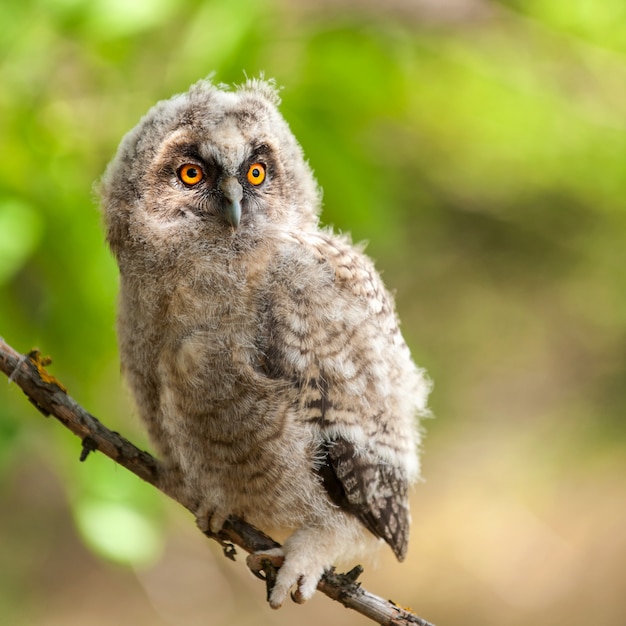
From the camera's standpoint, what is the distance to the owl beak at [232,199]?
229cm

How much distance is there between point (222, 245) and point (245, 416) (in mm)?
472

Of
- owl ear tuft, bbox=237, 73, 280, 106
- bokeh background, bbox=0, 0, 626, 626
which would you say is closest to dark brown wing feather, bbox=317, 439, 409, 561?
bokeh background, bbox=0, 0, 626, 626

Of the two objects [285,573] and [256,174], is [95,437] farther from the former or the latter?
[256,174]

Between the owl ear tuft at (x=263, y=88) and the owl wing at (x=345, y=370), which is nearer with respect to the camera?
the owl wing at (x=345, y=370)

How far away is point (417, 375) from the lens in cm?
276

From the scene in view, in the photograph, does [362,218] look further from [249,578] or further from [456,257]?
[456,257]

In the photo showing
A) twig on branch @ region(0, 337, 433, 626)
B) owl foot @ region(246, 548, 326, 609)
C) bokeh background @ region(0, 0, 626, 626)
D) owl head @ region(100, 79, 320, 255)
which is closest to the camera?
twig on branch @ region(0, 337, 433, 626)

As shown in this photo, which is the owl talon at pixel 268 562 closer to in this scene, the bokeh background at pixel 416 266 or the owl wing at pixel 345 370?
the owl wing at pixel 345 370

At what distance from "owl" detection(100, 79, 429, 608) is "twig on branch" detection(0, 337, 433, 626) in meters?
0.15

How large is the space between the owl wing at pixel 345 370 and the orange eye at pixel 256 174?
0.67ft

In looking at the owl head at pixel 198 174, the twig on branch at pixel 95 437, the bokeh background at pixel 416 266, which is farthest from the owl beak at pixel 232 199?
the twig on branch at pixel 95 437

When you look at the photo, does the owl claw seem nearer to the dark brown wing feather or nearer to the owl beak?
the dark brown wing feather

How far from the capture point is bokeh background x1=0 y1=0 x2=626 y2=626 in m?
2.50

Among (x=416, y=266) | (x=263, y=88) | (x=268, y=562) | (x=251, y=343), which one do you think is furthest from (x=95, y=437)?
(x=416, y=266)
